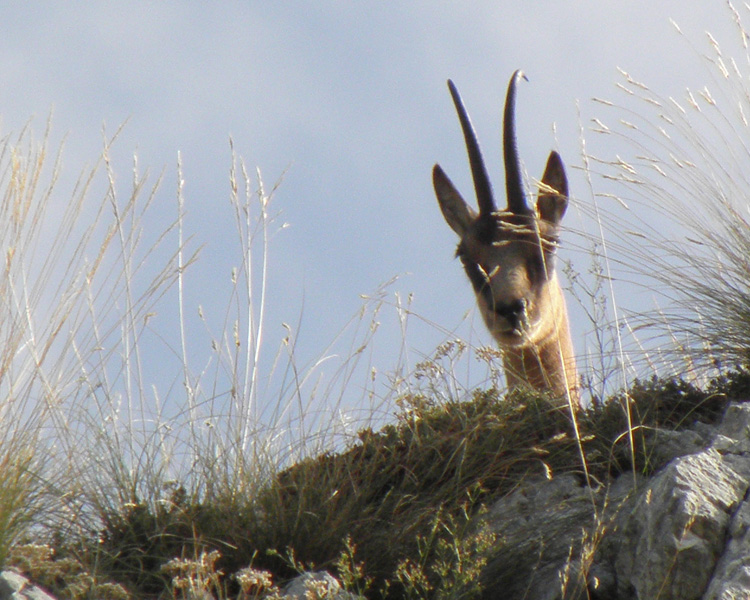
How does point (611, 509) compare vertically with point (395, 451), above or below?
below

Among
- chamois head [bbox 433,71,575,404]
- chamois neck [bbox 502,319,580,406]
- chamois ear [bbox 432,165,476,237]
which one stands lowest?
chamois neck [bbox 502,319,580,406]

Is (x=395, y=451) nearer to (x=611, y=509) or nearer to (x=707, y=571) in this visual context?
(x=611, y=509)

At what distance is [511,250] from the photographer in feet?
19.8

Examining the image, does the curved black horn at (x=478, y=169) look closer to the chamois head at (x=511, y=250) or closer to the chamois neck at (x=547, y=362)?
the chamois head at (x=511, y=250)

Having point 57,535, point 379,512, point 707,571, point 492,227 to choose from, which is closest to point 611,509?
point 707,571

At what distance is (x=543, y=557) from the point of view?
11.2ft

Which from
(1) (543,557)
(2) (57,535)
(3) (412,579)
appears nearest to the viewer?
(3) (412,579)

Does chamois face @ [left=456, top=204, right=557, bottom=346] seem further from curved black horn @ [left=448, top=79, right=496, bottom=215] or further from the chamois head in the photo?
curved black horn @ [left=448, top=79, right=496, bottom=215]

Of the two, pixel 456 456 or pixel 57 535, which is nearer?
pixel 57 535

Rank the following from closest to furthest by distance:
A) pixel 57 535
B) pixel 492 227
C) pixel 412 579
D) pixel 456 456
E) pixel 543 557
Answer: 1. pixel 412 579
2. pixel 543 557
3. pixel 57 535
4. pixel 456 456
5. pixel 492 227

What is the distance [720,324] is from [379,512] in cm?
179

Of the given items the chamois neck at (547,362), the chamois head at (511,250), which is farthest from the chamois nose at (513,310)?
the chamois neck at (547,362)

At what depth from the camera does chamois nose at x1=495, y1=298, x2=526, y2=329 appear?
544cm

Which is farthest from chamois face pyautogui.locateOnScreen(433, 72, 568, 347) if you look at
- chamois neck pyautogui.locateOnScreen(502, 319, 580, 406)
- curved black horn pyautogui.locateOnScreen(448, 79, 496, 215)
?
chamois neck pyautogui.locateOnScreen(502, 319, 580, 406)
